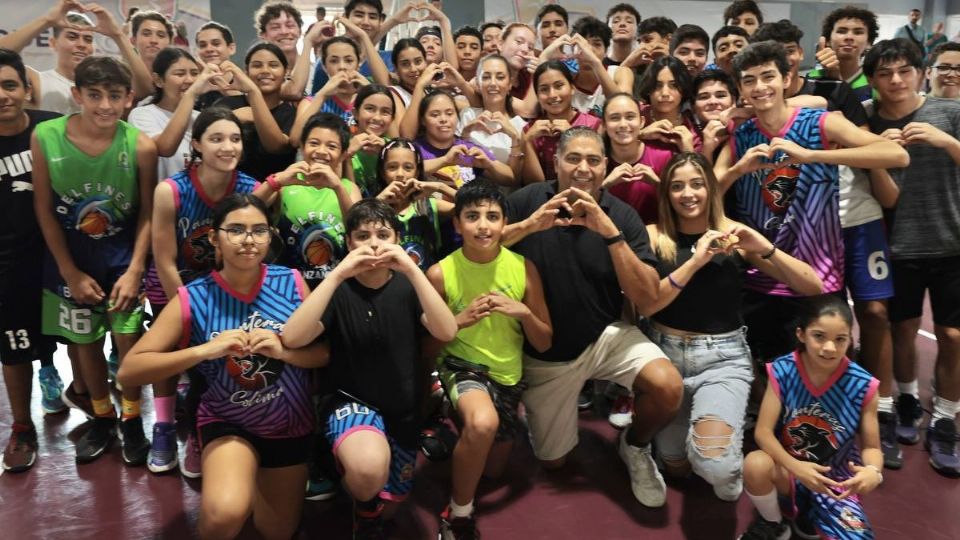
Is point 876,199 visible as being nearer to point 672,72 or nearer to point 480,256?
point 672,72

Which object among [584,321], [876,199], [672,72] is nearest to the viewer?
[584,321]

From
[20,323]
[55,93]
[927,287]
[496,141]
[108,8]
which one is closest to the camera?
[20,323]

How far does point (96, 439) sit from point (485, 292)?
2.25 metres

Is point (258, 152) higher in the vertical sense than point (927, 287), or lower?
higher

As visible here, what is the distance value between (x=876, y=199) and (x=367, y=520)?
2.96m

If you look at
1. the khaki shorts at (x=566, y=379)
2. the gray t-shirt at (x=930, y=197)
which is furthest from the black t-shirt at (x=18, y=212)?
the gray t-shirt at (x=930, y=197)

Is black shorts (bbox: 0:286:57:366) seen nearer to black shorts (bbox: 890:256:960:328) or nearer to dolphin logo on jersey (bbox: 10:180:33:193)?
dolphin logo on jersey (bbox: 10:180:33:193)

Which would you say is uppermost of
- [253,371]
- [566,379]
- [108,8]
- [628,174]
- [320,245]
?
[108,8]

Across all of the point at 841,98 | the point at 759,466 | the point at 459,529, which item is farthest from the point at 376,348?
the point at 841,98

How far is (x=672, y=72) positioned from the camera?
3844 millimetres

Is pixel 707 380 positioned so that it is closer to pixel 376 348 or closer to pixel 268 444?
pixel 376 348

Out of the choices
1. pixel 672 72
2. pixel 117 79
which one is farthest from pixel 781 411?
pixel 117 79

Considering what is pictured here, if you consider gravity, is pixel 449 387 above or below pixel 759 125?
below

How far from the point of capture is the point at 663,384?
3.14 metres
